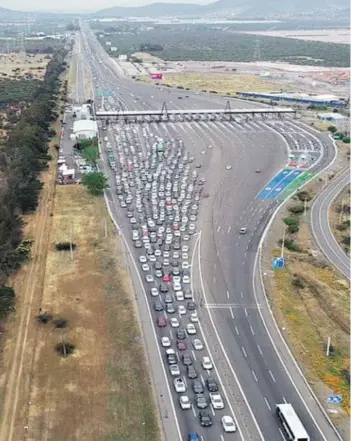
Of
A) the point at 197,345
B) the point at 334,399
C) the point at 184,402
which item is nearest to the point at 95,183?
the point at 197,345

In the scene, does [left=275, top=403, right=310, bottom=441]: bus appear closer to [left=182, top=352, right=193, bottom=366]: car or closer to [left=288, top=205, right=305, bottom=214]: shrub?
[left=182, top=352, right=193, bottom=366]: car

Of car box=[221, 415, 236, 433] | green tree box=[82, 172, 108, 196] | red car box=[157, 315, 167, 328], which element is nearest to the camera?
car box=[221, 415, 236, 433]

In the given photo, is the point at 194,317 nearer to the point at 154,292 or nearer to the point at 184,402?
the point at 154,292

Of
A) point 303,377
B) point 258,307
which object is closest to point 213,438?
point 303,377

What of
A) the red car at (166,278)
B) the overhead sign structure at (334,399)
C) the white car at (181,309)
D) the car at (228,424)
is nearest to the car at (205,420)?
the car at (228,424)

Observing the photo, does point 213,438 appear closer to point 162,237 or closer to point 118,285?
point 118,285

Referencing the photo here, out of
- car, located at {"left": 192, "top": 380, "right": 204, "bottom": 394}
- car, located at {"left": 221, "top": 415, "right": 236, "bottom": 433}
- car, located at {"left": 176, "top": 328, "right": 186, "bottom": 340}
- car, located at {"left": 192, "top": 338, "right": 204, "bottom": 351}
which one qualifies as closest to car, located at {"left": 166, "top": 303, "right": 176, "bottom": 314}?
car, located at {"left": 176, "top": 328, "right": 186, "bottom": 340}
